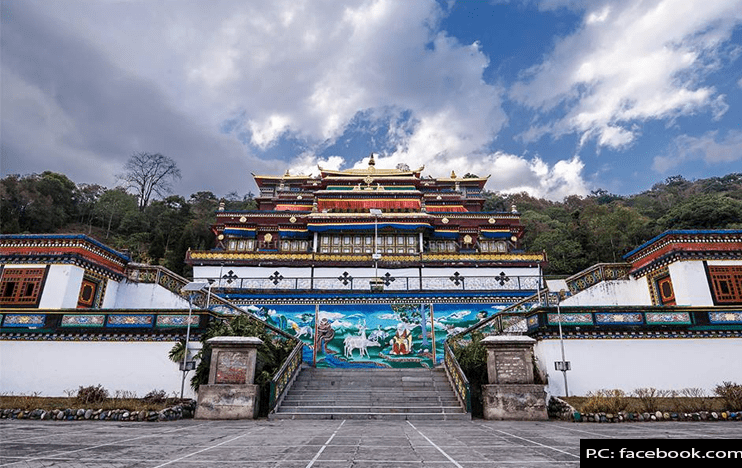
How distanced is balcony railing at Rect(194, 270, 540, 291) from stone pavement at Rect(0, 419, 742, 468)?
56.5 ft

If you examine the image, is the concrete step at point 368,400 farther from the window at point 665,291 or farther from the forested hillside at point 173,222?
the forested hillside at point 173,222

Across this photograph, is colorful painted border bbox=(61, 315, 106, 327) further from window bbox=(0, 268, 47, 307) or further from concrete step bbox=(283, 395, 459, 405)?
concrete step bbox=(283, 395, 459, 405)

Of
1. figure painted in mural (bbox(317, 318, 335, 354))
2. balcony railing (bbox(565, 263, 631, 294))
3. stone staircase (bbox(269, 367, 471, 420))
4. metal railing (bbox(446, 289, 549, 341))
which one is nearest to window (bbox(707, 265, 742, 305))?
balcony railing (bbox(565, 263, 631, 294))

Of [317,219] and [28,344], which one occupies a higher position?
[317,219]

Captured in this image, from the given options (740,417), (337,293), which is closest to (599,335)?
(740,417)

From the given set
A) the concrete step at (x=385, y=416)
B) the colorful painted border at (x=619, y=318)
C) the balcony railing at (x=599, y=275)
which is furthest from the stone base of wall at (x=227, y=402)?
the balcony railing at (x=599, y=275)

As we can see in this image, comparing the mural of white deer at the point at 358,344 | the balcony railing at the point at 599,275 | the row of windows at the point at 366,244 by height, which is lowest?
the mural of white deer at the point at 358,344

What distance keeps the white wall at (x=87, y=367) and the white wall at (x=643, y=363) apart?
1268 cm

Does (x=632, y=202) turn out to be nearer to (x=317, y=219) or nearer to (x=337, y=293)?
(x=317, y=219)

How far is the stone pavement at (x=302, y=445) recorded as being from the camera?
5.24 metres

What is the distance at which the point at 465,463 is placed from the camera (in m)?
5.18

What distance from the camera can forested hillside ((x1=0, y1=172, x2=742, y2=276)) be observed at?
4803 cm

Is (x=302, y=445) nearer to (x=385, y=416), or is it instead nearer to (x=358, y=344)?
(x=385, y=416)

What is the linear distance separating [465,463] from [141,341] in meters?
13.0
